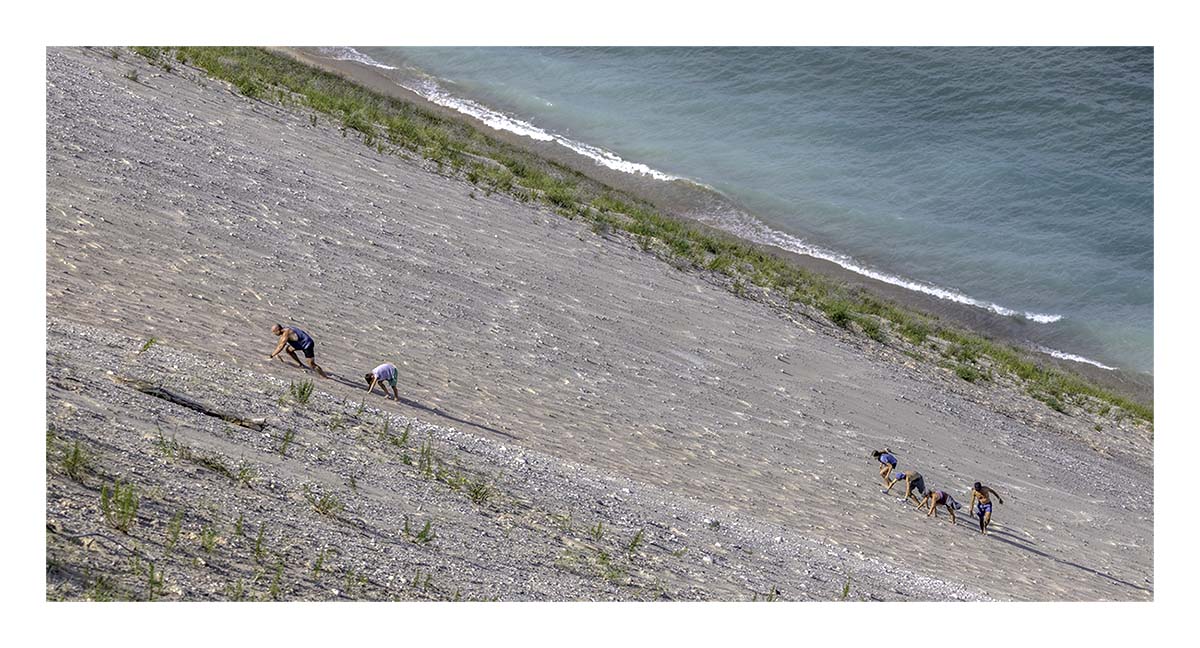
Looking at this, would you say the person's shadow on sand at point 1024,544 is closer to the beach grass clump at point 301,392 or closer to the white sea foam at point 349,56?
the beach grass clump at point 301,392

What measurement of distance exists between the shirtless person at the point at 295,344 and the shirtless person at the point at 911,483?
29.3 feet

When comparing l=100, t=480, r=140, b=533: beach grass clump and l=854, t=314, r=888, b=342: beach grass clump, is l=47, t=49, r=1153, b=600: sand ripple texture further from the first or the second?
l=854, t=314, r=888, b=342: beach grass clump

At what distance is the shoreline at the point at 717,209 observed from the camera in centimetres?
2941

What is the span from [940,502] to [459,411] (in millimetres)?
7545

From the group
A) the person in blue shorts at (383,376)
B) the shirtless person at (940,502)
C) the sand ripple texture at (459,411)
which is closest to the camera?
the sand ripple texture at (459,411)

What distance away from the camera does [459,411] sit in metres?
13.7

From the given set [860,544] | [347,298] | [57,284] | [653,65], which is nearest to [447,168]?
→ [347,298]

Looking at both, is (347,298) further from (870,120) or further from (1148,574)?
(870,120)

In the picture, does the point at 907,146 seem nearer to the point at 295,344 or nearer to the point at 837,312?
the point at 837,312

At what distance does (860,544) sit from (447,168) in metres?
15.3

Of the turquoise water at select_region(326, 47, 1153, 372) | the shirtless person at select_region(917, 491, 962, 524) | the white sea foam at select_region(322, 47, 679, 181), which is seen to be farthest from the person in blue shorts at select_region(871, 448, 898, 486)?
the white sea foam at select_region(322, 47, 679, 181)

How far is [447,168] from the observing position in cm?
2500

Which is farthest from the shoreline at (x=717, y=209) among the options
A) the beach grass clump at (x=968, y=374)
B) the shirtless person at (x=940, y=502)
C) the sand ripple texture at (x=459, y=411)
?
the shirtless person at (x=940, y=502)

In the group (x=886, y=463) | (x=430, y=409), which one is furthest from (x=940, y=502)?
(x=430, y=409)
